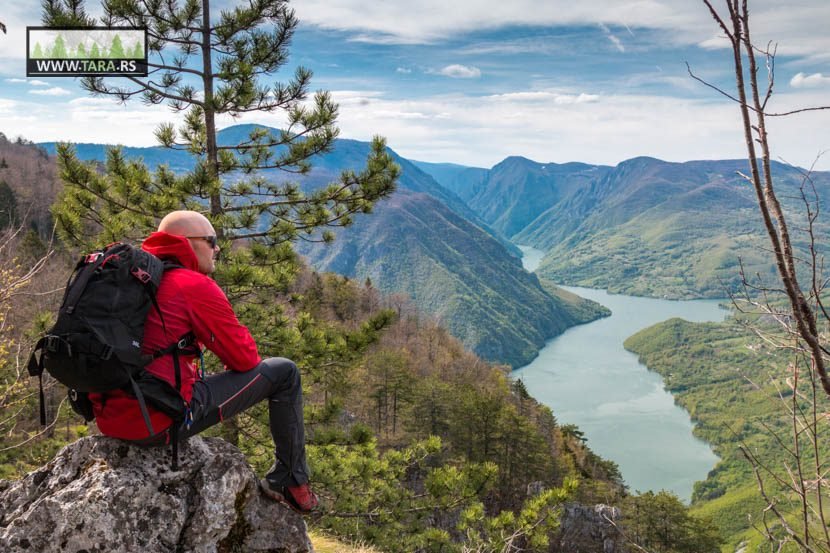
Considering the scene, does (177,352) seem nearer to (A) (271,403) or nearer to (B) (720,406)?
(A) (271,403)

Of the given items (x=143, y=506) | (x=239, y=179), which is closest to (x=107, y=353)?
(x=143, y=506)

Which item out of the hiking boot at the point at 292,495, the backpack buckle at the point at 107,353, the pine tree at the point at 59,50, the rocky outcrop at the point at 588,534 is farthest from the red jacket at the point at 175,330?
the rocky outcrop at the point at 588,534

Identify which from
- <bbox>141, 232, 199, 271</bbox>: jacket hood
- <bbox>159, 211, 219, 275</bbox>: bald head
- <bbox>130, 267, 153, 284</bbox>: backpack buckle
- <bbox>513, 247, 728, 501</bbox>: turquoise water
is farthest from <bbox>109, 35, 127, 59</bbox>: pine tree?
<bbox>513, 247, 728, 501</bbox>: turquoise water

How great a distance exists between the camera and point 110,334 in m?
2.84

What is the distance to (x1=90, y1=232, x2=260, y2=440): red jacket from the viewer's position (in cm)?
309

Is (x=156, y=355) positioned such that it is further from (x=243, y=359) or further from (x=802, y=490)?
(x=802, y=490)

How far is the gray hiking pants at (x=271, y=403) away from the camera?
3447mm

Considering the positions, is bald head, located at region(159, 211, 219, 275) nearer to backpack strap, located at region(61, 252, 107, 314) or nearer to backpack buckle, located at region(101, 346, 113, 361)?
backpack strap, located at region(61, 252, 107, 314)

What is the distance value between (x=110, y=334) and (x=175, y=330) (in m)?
0.36

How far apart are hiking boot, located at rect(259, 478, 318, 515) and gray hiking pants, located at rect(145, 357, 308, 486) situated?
0.14 ft

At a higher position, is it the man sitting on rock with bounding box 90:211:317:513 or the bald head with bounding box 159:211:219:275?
the bald head with bounding box 159:211:219:275

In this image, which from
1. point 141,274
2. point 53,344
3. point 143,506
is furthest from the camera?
point 143,506

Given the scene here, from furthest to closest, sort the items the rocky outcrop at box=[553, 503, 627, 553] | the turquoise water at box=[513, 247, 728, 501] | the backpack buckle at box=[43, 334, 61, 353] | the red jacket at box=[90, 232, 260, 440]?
the turquoise water at box=[513, 247, 728, 501], the rocky outcrop at box=[553, 503, 627, 553], the red jacket at box=[90, 232, 260, 440], the backpack buckle at box=[43, 334, 61, 353]

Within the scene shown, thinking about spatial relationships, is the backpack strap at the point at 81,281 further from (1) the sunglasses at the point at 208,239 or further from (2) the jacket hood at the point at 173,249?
(1) the sunglasses at the point at 208,239
